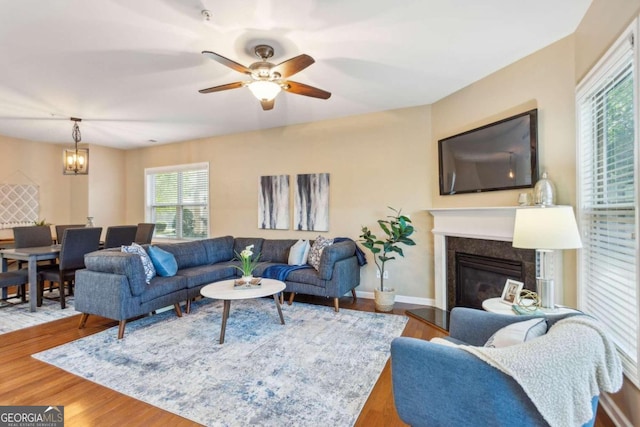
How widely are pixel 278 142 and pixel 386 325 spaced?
10.8 feet

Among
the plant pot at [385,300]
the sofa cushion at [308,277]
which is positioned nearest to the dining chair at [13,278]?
the sofa cushion at [308,277]

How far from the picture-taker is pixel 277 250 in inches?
183

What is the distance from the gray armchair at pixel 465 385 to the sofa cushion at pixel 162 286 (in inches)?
110

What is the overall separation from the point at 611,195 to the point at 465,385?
5.49 ft

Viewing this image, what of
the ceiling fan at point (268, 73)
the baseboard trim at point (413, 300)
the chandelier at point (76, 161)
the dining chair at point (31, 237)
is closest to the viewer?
the ceiling fan at point (268, 73)

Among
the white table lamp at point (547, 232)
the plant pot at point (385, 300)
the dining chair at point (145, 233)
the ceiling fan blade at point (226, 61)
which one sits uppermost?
the ceiling fan blade at point (226, 61)

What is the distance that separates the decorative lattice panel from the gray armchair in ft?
23.4

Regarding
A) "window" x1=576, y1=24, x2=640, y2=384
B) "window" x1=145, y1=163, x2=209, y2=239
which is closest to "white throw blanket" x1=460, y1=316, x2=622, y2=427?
"window" x1=576, y1=24, x2=640, y2=384

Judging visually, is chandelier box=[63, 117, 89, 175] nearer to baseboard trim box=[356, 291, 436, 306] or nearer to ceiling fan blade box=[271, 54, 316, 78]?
ceiling fan blade box=[271, 54, 316, 78]

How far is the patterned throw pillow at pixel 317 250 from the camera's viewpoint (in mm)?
4078

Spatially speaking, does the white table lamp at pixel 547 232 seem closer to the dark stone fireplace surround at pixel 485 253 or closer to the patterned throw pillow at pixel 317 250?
the dark stone fireplace surround at pixel 485 253

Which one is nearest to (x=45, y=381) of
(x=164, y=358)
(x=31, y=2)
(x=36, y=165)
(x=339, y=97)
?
(x=164, y=358)

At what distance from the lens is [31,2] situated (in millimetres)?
1983

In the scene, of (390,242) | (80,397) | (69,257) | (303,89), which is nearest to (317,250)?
(390,242)
